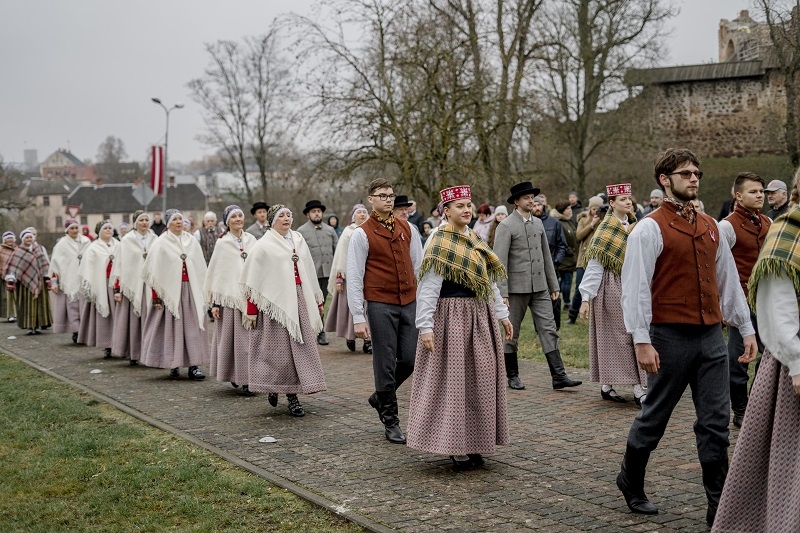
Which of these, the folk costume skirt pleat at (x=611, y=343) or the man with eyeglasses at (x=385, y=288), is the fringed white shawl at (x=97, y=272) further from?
the folk costume skirt pleat at (x=611, y=343)

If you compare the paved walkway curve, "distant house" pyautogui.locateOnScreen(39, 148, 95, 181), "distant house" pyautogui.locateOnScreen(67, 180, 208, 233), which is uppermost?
"distant house" pyautogui.locateOnScreen(39, 148, 95, 181)

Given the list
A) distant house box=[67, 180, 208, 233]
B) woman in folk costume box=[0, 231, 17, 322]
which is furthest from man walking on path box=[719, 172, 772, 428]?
distant house box=[67, 180, 208, 233]

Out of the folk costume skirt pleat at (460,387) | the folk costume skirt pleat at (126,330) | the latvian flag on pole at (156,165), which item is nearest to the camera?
the folk costume skirt pleat at (460,387)

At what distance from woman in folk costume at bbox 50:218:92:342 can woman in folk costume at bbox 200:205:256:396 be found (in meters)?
6.68

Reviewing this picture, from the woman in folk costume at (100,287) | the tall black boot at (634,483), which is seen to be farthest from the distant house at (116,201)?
the tall black boot at (634,483)

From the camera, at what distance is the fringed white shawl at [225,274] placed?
10.6 meters

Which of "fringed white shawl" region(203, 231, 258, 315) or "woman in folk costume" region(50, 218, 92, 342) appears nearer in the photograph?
"fringed white shawl" region(203, 231, 258, 315)

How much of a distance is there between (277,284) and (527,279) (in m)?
2.70

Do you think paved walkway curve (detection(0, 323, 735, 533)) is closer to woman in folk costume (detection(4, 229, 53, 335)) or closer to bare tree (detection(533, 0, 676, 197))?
woman in folk costume (detection(4, 229, 53, 335))

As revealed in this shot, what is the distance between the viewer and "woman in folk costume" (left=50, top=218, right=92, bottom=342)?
55.1ft

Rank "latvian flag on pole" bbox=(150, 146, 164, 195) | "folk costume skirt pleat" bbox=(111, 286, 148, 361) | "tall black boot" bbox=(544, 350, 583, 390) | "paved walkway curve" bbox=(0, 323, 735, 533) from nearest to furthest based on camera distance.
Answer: "paved walkway curve" bbox=(0, 323, 735, 533)
"tall black boot" bbox=(544, 350, 583, 390)
"folk costume skirt pleat" bbox=(111, 286, 148, 361)
"latvian flag on pole" bbox=(150, 146, 164, 195)

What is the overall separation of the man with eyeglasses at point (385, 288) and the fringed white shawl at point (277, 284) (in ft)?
4.66

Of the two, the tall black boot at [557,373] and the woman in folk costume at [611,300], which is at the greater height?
the woman in folk costume at [611,300]

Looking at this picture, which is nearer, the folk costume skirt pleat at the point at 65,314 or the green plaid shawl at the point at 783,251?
the green plaid shawl at the point at 783,251
